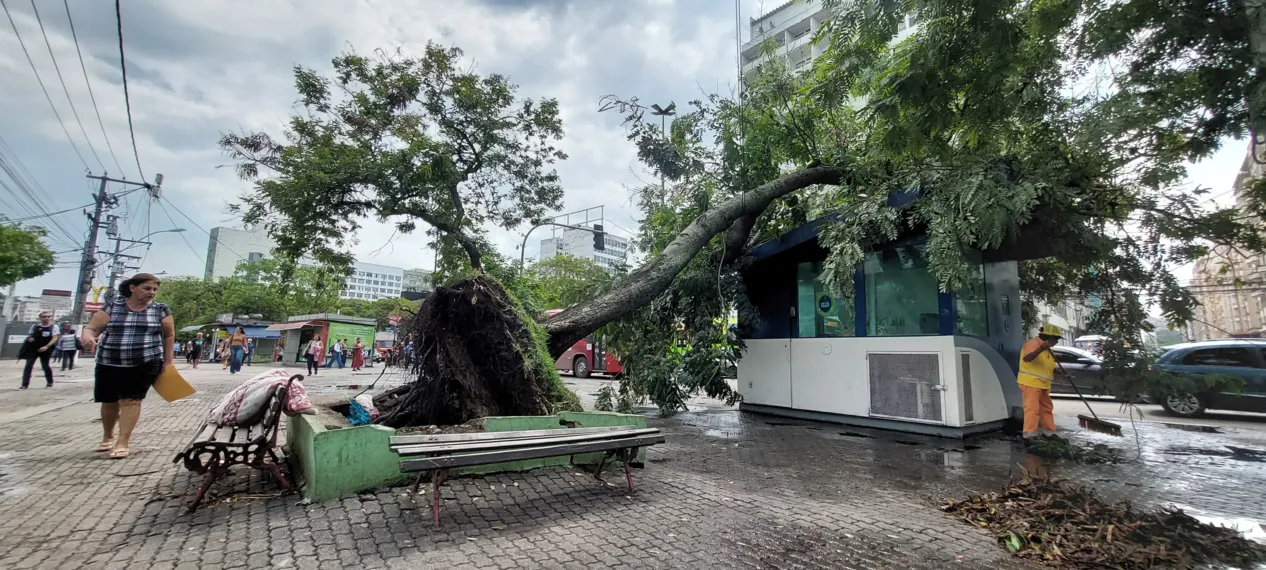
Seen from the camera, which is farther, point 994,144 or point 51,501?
point 994,144

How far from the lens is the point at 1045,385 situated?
673 centimetres

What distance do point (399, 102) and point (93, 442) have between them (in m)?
8.99

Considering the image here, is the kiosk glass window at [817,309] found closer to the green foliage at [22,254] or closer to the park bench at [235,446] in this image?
the park bench at [235,446]

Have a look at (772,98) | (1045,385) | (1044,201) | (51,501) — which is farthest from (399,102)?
(1045,385)

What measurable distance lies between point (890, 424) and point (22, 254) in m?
33.9

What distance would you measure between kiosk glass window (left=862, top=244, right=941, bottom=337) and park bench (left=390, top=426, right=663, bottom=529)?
4.89 metres

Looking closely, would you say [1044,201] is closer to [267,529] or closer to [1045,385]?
[1045,385]

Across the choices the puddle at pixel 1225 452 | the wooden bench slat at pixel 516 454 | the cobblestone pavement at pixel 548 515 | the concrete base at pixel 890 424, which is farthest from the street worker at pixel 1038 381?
the wooden bench slat at pixel 516 454

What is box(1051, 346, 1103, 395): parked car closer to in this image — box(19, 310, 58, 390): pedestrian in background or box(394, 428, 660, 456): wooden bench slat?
box(394, 428, 660, 456): wooden bench slat

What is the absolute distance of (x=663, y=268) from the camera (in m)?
7.78

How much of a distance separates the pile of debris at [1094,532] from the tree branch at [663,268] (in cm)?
434

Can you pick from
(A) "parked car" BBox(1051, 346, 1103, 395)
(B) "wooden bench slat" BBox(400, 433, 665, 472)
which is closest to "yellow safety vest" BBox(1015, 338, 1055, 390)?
(B) "wooden bench slat" BBox(400, 433, 665, 472)

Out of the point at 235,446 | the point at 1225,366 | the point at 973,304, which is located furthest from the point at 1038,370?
the point at 235,446

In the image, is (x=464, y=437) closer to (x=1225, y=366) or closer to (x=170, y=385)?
(x=170, y=385)
